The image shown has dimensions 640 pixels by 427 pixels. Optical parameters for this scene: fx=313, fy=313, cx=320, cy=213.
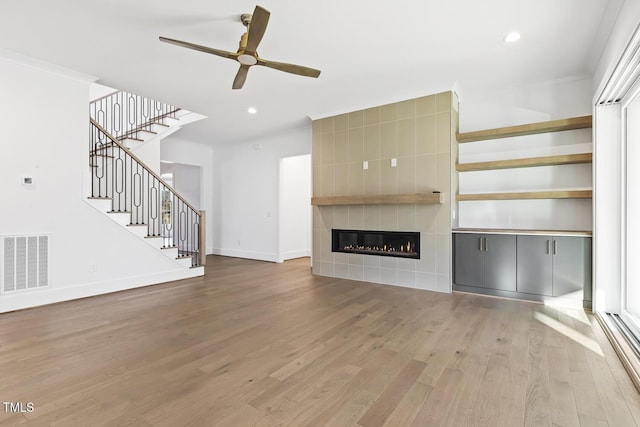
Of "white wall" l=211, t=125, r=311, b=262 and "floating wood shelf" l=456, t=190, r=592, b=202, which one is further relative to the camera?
"white wall" l=211, t=125, r=311, b=262

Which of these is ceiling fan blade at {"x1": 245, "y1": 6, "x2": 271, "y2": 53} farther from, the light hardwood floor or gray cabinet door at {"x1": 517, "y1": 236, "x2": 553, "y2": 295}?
gray cabinet door at {"x1": 517, "y1": 236, "x2": 553, "y2": 295}

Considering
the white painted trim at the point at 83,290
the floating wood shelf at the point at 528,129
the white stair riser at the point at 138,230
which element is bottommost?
the white painted trim at the point at 83,290

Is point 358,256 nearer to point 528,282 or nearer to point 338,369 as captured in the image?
point 528,282

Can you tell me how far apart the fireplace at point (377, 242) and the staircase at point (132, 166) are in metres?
2.56

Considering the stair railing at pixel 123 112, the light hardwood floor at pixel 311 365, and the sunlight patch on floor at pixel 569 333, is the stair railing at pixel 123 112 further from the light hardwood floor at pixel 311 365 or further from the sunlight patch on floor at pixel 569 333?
the sunlight patch on floor at pixel 569 333

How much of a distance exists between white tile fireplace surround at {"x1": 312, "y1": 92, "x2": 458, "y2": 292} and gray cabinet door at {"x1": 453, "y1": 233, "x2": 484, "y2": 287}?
12 cm

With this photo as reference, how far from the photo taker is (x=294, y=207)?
7875mm

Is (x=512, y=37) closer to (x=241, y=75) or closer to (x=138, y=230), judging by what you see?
(x=241, y=75)

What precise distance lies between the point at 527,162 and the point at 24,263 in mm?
6303

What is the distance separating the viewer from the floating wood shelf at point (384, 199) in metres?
4.32

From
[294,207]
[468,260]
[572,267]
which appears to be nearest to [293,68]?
[468,260]

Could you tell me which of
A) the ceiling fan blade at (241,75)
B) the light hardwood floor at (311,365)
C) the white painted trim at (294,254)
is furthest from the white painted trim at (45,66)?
the white painted trim at (294,254)

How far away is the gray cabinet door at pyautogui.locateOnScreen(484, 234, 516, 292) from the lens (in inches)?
159

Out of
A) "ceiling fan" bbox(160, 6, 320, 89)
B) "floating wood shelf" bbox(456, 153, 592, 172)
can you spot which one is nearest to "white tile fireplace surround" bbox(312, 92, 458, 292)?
"floating wood shelf" bbox(456, 153, 592, 172)
